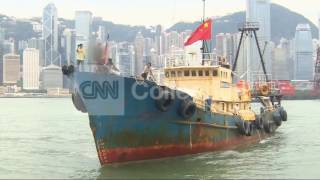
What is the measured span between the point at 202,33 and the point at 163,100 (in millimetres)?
6219

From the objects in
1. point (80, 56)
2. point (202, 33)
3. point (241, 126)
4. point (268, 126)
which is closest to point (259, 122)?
point (268, 126)

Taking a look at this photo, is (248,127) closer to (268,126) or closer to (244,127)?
(244,127)

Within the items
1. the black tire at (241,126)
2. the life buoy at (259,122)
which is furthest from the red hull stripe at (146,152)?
the life buoy at (259,122)

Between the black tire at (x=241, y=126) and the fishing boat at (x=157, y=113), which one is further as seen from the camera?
the black tire at (x=241, y=126)

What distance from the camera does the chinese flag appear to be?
23.8 metres

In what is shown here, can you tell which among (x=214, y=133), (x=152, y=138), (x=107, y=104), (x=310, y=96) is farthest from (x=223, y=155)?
(x=310, y=96)

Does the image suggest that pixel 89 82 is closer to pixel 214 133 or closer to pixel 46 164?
pixel 46 164

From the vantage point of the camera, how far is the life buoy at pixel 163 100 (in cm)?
1878

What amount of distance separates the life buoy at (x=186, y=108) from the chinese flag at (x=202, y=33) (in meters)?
5.02

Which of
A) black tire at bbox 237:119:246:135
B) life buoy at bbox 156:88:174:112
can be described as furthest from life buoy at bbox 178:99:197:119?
black tire at bbox 237:119:246:135

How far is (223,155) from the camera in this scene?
2245 centimetres

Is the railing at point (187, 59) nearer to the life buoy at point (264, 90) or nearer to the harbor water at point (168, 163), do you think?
the harbor water at point (168, 163)

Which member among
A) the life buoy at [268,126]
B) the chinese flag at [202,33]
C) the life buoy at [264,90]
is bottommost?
the life buoy at [268,126]

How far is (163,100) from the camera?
18.8 metres
